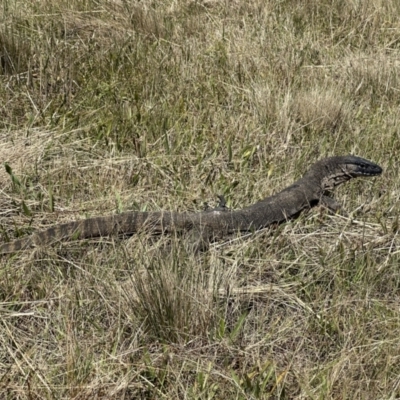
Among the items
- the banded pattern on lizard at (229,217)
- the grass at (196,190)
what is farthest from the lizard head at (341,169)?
the grass at (196,190)

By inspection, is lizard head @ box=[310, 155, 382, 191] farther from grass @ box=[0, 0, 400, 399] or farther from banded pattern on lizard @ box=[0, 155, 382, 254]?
grass @ box=[0, 0, 400, 399]

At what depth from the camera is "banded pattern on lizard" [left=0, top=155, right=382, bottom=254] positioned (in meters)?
4.12

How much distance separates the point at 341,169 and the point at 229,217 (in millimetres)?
1033

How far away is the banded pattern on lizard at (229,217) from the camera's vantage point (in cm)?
412

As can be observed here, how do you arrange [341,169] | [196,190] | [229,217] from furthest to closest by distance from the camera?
[341,169] < [196,190] < [229,217]

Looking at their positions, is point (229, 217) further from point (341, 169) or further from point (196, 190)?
point (341, 169)

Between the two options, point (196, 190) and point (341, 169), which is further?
point (341, 169)

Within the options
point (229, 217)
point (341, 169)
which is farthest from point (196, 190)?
point (341, 169)

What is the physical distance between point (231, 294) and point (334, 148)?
2225mm

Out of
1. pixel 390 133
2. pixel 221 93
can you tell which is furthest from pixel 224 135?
pixel 390 133

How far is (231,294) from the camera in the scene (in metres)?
3.72

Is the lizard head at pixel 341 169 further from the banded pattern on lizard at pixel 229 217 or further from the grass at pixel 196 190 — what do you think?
the grass at pixel 196 190

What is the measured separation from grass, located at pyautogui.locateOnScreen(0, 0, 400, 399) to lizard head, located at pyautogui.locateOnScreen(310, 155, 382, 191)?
0.16 metres

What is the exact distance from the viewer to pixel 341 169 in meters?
5.11
